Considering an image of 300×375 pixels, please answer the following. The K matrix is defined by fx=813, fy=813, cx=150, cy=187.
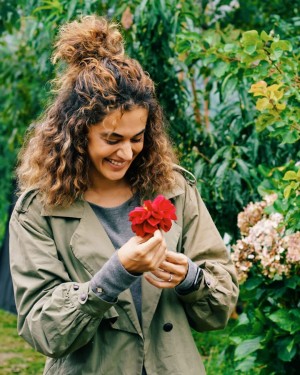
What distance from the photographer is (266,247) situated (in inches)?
138

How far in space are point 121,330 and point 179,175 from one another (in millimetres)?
553

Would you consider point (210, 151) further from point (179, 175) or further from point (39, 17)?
point (179, 175)

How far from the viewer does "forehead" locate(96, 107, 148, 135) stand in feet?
7.88

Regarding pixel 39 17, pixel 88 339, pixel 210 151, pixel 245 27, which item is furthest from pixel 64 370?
pixel 245 27

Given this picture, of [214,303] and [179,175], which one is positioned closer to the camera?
[214,303]

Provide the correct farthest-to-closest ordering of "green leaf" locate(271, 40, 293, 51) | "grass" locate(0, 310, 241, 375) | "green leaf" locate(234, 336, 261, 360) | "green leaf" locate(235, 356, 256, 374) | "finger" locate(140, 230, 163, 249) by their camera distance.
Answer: "grass" locate(0, 310, 241, 375)
"green leaf" locate(235, 356, 256, 374)
"green leaf" locate(234, 336, 261, 360)
"green leaf" locate(271, 40, 293, 51)
"finger" locate(140, 230, 163, 249)

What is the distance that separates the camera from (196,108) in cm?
520

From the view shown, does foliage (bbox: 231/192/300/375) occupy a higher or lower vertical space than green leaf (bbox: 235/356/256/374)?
higher

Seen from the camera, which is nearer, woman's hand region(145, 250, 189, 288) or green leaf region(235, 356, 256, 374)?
woman's hand region(145, 250, 189, 288)

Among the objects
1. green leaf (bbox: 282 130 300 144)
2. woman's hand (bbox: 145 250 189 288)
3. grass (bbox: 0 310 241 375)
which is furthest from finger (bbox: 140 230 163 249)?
grass (bbox: 0 310 241 375)

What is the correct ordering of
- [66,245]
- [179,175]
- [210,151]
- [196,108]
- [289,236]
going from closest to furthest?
[66,245] → [179,175] → [289,236] → [210,151] → [196,108]

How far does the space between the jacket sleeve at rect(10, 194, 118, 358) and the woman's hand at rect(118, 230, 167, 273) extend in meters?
0.13

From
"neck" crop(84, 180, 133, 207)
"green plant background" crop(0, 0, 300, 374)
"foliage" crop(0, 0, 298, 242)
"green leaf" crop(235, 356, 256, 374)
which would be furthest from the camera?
"foliage" crop(0, 0, 298, 242)

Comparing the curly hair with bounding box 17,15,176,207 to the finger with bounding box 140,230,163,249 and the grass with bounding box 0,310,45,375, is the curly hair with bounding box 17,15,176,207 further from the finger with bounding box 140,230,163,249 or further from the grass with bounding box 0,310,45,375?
the grass with bounding box 0,310,45,375
